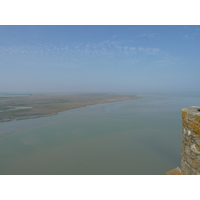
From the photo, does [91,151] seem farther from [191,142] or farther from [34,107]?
[34,107]

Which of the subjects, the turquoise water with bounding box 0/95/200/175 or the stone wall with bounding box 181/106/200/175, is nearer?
the stone wall with bounding box 181/106/200/175

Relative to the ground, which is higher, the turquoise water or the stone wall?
the stone wall

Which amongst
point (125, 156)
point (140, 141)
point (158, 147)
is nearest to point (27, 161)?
point (125, 156)

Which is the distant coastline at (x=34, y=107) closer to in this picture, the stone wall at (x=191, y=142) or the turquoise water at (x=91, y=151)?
the turquoise water at (x=91, y=151)

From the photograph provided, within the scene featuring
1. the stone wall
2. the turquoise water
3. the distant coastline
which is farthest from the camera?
the distant coastline

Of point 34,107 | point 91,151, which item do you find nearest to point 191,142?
point 91,151

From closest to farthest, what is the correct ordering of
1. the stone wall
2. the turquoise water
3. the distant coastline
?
the stone wall, the turquoise water, the distant coastline

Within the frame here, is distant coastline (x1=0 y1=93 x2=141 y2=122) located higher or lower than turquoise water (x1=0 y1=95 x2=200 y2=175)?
higher

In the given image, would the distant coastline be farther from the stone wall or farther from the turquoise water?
the stone wall

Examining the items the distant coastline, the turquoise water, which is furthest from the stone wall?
the distant coastline
